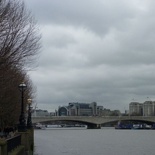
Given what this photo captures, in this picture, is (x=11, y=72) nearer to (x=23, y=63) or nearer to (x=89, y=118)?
(x=23, y=63)

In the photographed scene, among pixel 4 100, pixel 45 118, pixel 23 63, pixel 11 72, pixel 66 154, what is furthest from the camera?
pixel 45 118

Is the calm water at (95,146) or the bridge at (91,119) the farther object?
the bridge at (91,119)

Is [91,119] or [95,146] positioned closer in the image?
[95,146]

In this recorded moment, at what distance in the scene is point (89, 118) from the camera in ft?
631

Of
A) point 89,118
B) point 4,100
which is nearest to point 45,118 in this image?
point 89,118

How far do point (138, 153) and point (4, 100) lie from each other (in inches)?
913

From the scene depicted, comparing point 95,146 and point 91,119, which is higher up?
point 91,119

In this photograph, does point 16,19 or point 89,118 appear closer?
point 16,19

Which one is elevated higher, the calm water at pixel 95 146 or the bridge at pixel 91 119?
the bridge at pixel 91 119

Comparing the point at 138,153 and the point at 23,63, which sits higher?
the point at 23,63

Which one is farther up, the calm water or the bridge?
the bridge

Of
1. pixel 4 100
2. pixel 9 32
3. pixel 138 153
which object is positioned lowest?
pixel 138 153

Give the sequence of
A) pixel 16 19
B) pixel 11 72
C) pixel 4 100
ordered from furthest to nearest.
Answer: pixel 4 100 < pixel 11 72 < pixel 16 19

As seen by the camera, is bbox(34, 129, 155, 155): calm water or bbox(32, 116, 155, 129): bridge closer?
bbox(34, 129, 155, 155): calm water
